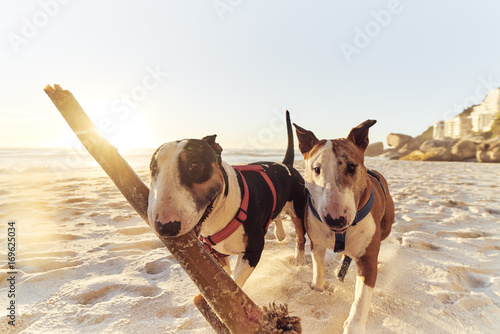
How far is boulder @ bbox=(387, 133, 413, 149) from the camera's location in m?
32.3

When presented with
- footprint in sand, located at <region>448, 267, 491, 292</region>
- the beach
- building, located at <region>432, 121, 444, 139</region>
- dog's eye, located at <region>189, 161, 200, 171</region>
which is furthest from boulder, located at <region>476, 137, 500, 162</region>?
building, located at <region>432, 121, 444, 139</region>

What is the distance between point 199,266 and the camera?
1353 millimetres

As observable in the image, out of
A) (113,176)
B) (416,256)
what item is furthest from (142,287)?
(416,256)

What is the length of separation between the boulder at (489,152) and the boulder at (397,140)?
13.6m

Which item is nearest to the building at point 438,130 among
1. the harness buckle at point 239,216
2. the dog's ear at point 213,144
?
the harness buckle at point 239,216

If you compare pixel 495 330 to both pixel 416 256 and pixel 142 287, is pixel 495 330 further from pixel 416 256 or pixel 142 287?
pixel 142 287

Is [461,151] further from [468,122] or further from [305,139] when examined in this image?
[468,122]

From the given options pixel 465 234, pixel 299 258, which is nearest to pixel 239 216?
pixel 299 258

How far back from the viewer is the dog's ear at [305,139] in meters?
2.10

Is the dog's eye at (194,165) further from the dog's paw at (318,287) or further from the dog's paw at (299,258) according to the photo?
the dog's paw at (299,258)

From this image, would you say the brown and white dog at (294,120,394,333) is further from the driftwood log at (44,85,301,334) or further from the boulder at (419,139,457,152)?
the boulder at (419,139,457,152)

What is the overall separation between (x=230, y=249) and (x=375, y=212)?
1146 mm

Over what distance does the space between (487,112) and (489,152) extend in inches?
1558

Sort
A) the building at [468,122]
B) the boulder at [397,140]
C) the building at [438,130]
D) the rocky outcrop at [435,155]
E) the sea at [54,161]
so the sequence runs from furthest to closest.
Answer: the building at [438,130]
the building at [468,122]
the boulder at [397,140]
the rocky outcrop at [435,155]
the sea at [54,161]
